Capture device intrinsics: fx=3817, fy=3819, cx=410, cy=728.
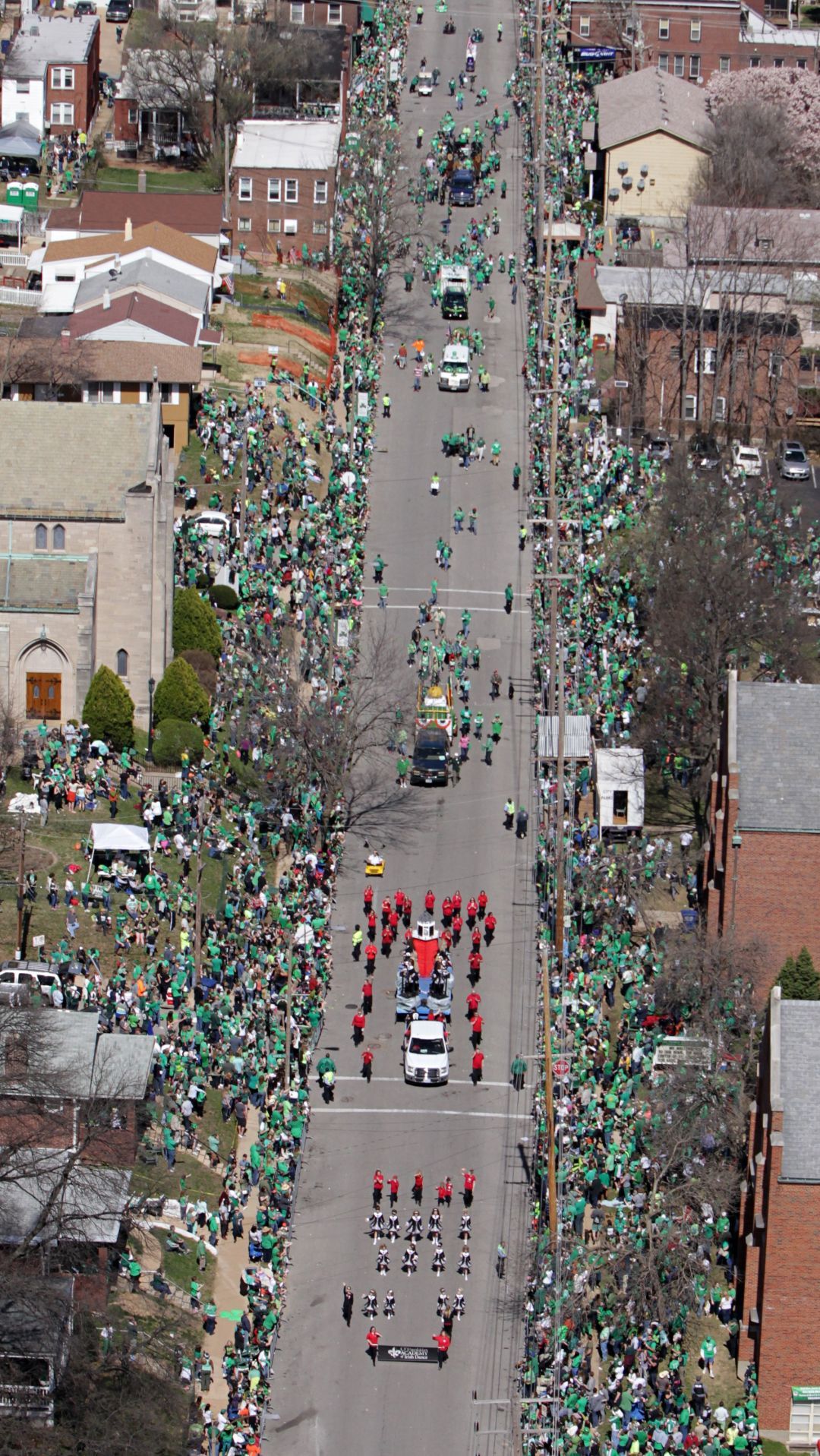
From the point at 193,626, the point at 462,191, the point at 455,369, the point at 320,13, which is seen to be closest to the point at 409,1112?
the point at 193,626

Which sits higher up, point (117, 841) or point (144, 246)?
point (144, 246)

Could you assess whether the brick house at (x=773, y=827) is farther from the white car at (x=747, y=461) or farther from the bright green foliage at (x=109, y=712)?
the white car at (x=747, y=461)

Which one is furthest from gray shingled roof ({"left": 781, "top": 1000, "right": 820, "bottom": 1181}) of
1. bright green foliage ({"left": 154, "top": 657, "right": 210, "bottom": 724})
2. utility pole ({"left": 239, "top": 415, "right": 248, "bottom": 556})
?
utility pole ({"left": 239, "top": 415, "right": 248, "bottom": 556})

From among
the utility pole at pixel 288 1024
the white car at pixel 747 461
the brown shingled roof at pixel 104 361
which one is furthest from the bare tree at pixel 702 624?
the brown shingled roof at pixel 104 361

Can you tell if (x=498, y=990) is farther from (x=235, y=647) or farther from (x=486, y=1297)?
(x=235, y=647)

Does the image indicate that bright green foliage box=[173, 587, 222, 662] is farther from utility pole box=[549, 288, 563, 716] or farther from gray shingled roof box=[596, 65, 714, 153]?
gray shingled roof box=[596, 65, 714, 153]

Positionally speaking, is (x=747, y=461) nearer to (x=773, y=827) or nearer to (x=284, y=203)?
(x=284, y=203)

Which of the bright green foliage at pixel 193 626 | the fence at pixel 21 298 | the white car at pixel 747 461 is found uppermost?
the fence at pixel 21 298
